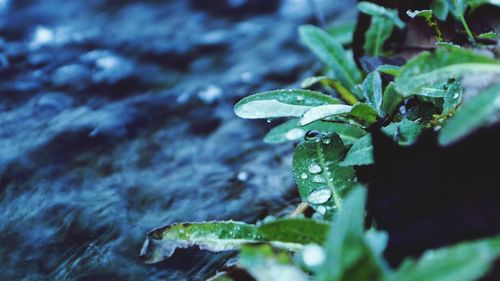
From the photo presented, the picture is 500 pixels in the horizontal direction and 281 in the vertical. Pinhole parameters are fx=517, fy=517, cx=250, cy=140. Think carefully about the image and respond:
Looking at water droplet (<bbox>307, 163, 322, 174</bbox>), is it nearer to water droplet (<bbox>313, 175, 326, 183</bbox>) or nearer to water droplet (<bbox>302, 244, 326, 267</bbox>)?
water droplet (<bbox>313, 175, 326, 183</bbox>)

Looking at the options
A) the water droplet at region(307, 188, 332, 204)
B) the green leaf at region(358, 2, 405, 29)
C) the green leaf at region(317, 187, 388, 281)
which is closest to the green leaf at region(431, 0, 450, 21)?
the green leaf at region(358, 2, 405, 29)

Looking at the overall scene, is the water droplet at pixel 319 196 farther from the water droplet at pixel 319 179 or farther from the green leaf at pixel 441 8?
the green leaf at pixel 441 8

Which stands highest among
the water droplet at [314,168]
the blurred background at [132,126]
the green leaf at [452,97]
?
the green leaf at [452,97]

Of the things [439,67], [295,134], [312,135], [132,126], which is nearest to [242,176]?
[295,134]

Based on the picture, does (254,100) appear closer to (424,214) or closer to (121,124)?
(424,214)

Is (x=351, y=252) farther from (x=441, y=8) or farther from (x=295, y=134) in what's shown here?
(x=441, y=8)

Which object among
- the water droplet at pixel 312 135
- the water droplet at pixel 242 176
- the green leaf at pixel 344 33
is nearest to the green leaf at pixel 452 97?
the water droplet at pixel 312 135
